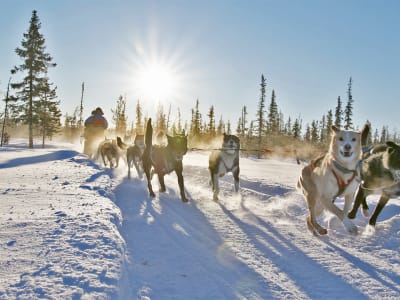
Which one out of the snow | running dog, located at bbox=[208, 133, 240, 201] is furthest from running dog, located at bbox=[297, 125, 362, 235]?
running dog, located at bbox=[208, 133, 240, 201]

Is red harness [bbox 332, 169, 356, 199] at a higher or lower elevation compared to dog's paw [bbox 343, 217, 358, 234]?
higher

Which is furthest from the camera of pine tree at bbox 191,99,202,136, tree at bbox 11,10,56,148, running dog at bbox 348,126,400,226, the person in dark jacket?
pine tree at bbox 191,99,202,136

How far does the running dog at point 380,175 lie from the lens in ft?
18.9

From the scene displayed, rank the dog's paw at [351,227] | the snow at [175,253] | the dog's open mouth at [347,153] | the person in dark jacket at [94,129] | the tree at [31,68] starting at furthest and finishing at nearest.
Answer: the tree at [31,68], the person in dark jacket at [94,129], the dog's open mouth at [347,153], the dog's paw at [351,227], the snow at [175,253]

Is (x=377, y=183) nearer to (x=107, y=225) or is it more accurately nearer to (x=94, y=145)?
(x=107, y=225)

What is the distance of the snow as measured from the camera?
2854mm

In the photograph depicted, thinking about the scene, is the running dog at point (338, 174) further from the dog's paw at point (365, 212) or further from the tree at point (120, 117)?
the tree at point (120, 117)

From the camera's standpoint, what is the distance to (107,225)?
4.43m

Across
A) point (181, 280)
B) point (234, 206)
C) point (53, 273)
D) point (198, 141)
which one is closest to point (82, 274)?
point (53, 273)

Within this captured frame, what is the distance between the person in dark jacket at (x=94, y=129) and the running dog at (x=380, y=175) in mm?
14957

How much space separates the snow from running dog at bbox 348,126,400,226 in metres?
0.38

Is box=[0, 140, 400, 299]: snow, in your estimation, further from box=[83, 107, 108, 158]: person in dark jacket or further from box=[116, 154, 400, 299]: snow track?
box=[83, 107, 108, 158]: person in dark jacket

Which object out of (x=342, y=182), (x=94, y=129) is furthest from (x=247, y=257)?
(x=94, y=129)

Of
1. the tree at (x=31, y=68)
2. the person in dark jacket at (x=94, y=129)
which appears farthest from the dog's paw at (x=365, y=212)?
the tree at (x=31, y=68)
